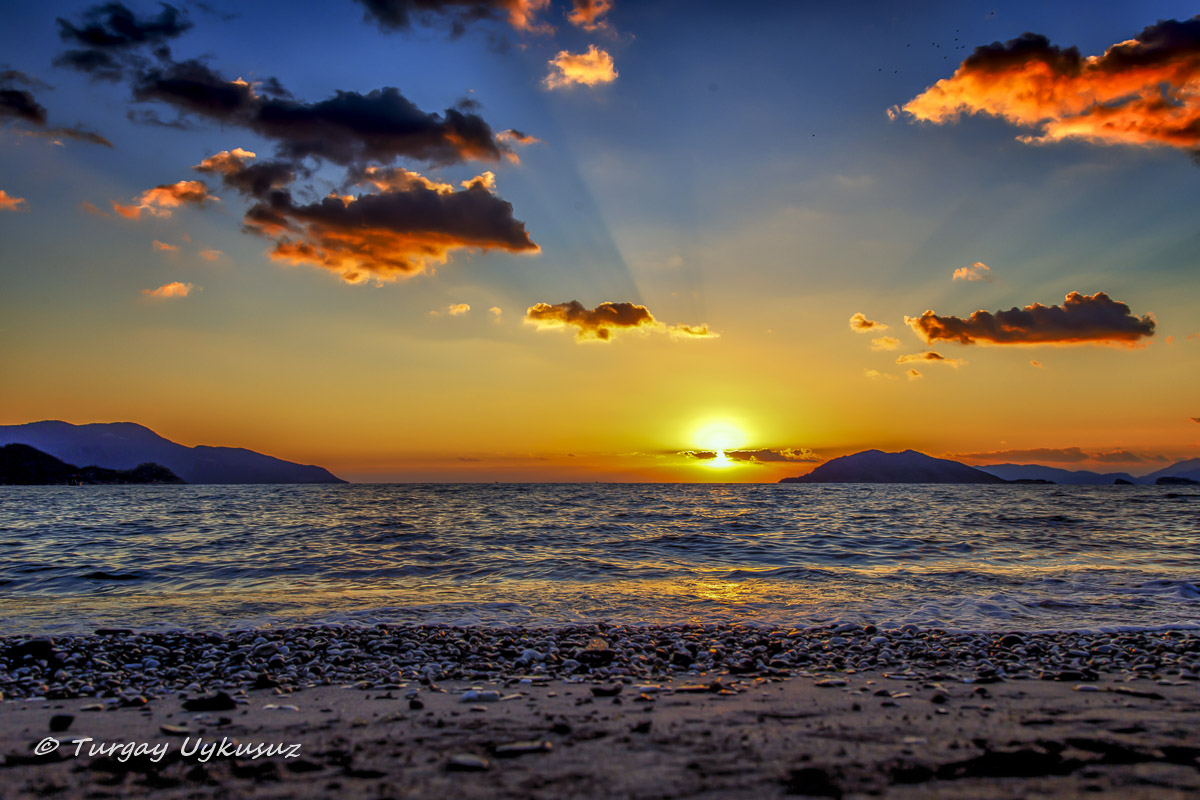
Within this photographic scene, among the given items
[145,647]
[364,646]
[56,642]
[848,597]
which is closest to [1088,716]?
[848,597]

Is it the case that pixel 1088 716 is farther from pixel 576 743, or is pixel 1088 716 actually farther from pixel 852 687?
pixel 576 743

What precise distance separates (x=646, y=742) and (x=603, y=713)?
3.56 feet

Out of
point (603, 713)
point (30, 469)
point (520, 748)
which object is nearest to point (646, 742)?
point (603, 713)

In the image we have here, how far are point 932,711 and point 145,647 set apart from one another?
12406 mm

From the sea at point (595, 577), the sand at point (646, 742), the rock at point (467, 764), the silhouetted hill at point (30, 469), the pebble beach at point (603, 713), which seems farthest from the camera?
the silhouetted hill at point (30, 469)

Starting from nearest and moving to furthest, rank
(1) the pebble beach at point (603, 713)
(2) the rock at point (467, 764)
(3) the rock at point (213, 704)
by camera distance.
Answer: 1. (1) the pebble beach at point (603, 713)
2. (2) the rock at point (467, 764)
3. (3) the rock at point (213, 704)

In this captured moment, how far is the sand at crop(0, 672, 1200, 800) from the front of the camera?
15.8 ft

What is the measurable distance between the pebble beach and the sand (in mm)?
28

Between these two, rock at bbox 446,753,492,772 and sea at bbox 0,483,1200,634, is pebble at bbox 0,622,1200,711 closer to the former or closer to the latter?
sea at bbox 0,483,1200,634

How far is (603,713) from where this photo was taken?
671 centimetres

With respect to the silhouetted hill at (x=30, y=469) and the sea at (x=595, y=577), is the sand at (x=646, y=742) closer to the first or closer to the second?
the sea at (x=595, y=577)

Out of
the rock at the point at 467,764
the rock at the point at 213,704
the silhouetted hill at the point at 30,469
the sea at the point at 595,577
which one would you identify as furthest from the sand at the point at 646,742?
the silhouetted hill at the point at 30,469

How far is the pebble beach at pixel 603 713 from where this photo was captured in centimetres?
495

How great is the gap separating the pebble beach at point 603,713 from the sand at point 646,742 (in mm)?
28
